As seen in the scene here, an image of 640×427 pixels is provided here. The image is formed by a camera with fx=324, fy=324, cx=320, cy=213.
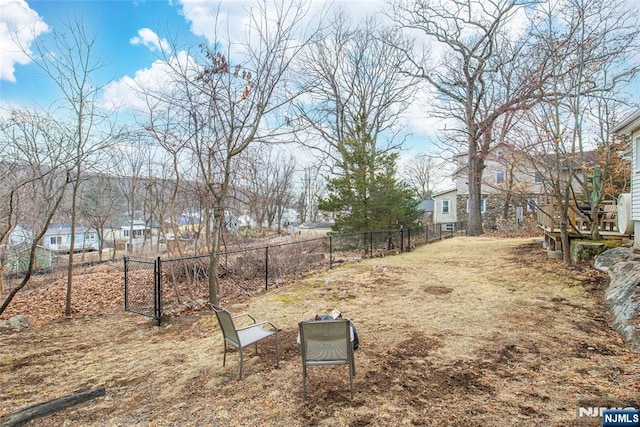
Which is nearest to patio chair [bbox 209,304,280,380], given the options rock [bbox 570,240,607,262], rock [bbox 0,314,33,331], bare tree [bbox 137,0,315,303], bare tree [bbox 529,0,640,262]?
bare tree [bbox 137,0,315,303]

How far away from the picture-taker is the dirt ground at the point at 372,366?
2609 mm

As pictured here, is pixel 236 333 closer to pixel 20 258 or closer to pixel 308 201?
pixel 20 258

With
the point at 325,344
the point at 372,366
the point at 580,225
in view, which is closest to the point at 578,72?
the point at 580,225

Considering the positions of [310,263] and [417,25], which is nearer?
[310,263]

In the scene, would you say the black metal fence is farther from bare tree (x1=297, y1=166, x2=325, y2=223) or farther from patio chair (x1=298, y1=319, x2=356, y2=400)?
bare tree (x1=297, y1=166, x2=325, y2=223)

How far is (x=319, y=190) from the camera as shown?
38.1m

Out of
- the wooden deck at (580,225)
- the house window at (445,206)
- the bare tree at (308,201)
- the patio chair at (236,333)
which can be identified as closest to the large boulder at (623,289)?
the wooden deck at (580,225)

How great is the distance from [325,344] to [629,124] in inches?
339

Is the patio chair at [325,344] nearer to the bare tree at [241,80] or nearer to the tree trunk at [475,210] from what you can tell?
the bare tree at [241,80]

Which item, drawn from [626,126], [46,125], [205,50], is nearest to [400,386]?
[205,50]

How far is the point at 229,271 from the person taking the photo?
879 centimetres

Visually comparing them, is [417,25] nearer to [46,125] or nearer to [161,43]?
[161,43]

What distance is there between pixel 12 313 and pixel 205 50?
283 inches

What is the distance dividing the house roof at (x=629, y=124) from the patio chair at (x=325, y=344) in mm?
7915
